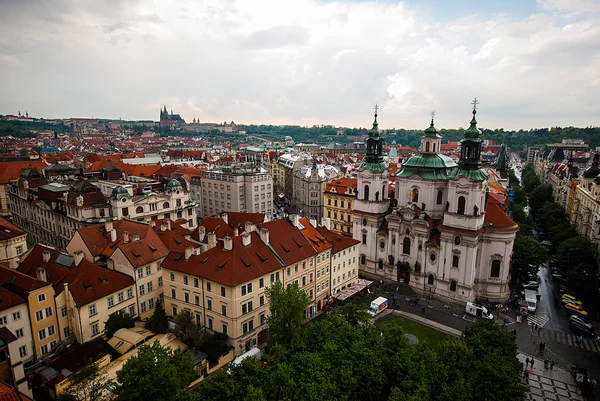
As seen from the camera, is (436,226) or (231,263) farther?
(436,226)

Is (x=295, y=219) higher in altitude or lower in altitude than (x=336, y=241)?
higher

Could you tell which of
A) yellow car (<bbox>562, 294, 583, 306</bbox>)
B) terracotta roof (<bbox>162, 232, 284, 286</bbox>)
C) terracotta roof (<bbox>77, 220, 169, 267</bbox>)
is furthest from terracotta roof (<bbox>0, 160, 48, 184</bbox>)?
yellow car (<bbox>562, 294, 583, 306</bbox>)

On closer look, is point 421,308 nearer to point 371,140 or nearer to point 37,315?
point 371,140

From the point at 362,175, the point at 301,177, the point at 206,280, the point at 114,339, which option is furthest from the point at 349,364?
the point at 301,177

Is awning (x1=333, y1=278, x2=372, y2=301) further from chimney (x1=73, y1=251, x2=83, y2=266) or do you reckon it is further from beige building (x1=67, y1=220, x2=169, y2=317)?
chimney (x1=73, y1=251, x2=83, y2=266)

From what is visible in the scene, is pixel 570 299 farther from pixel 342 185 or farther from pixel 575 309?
pixel 342 185

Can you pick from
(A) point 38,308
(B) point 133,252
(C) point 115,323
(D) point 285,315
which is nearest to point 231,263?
(D) point 285,315
